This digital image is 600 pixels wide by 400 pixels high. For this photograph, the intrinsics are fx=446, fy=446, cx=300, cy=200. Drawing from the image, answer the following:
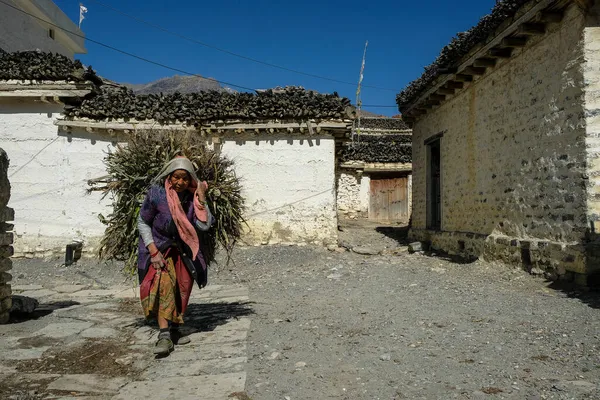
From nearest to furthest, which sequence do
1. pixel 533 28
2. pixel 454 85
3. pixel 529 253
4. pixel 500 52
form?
pixel 533 28, pixel 529 253, pixel 500 52, pixel 454 85

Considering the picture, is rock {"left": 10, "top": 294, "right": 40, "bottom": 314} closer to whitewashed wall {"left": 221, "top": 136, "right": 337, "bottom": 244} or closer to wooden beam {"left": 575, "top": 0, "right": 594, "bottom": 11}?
whitewashed wall {"left": 221, "top": 136, "right": 337, "bottom": 244}

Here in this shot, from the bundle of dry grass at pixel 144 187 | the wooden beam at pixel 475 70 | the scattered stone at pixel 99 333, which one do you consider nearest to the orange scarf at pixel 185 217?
the bundle of dry grass at pixel 144 187

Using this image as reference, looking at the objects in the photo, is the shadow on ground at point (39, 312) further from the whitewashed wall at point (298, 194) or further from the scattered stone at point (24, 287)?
the whitewashed wall at point (298, 194)

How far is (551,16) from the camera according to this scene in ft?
19.0

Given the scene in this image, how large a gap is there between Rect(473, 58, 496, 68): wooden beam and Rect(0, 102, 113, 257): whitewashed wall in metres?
7.72

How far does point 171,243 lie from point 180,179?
56cm

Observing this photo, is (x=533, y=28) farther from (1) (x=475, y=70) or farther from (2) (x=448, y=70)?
(2) (x=448, y=70)

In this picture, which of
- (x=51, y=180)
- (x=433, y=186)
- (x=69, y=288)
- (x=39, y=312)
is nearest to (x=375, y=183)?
(x=433, y=186)

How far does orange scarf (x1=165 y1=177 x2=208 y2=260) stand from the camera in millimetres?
3795

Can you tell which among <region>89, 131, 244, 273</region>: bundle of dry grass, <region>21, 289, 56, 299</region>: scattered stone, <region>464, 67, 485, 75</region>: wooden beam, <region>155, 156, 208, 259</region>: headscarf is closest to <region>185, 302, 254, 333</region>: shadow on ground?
<region>89, 131, 244, 273</region>: bundle of dry grass

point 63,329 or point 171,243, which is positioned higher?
point 171,243

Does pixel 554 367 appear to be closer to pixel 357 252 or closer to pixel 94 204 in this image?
pixel 357 252

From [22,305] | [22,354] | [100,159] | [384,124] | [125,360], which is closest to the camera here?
[125,360]

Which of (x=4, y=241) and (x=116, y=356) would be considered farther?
(x=4, y=241)
